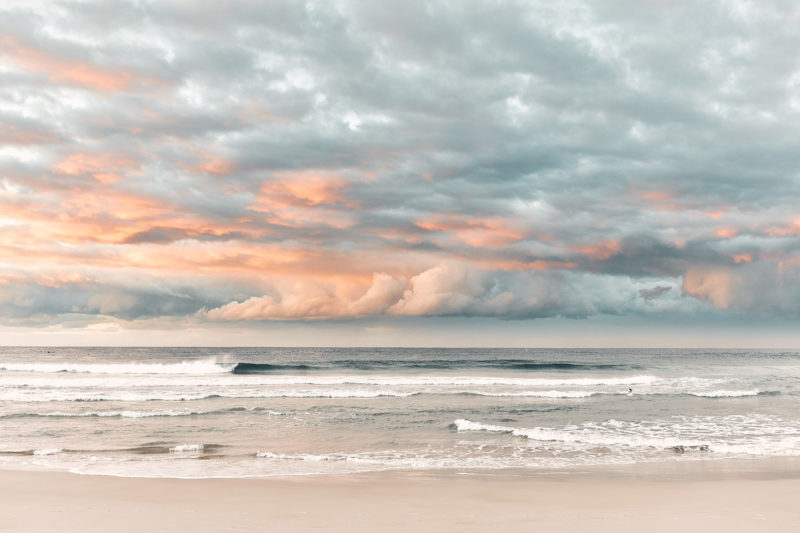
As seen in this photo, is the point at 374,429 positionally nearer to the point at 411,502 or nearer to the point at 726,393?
the point at 411,502

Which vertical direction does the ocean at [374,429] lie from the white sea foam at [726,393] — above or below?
above

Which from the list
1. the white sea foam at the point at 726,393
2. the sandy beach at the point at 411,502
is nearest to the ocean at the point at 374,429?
the white sea foam at the point at 726,393

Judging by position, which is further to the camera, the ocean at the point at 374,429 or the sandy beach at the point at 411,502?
the ocean at the point at 374,429

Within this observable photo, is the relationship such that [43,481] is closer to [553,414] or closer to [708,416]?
[553,414]

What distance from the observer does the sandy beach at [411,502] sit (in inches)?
328

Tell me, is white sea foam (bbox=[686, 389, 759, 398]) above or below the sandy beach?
below

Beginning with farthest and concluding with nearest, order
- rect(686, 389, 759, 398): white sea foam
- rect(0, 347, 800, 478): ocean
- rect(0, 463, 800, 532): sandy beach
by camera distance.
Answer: rect(686, 389, 759, 398): white sea foam < rect(0, 347, 800, 478): ocean < rect(0, 463, 800, 532): sandy beach

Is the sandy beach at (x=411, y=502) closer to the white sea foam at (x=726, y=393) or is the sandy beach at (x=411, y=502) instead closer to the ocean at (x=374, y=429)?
the ocean at (x=374, y=429)

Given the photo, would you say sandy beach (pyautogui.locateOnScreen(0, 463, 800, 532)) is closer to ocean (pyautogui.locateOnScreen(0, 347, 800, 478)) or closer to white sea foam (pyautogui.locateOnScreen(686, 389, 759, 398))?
ocean (pyautogui.locateOnScreen(0, 347, 800, 478))

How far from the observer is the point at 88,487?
1129 centimetres

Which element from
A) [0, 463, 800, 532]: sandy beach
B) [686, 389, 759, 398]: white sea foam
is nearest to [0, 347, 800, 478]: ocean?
[686, 389, 759, 398]: white sea foam

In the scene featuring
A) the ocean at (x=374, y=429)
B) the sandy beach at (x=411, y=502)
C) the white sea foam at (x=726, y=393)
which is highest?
the sandy beach at (x=411, y=502)

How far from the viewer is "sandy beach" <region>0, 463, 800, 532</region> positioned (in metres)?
8.34

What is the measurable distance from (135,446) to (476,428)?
468 inches
